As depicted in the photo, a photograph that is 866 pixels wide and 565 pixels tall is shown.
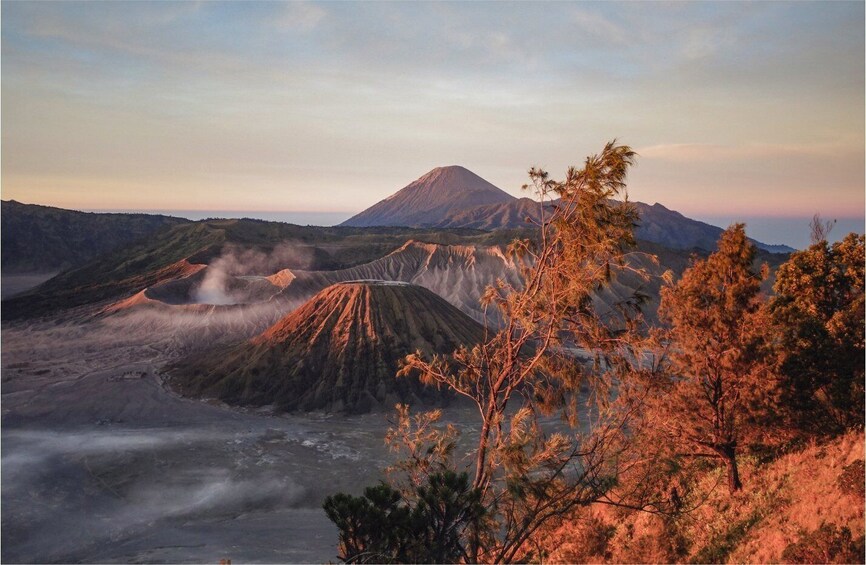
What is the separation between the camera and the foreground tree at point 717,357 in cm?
1639

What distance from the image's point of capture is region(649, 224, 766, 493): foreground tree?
16391 millimetres

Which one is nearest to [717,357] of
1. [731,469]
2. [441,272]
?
[731,469]

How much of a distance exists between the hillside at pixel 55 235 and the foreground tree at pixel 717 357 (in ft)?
497

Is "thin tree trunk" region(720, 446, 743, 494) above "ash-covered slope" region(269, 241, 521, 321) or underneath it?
underneath

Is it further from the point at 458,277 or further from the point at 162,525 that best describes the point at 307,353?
the point at 458,277

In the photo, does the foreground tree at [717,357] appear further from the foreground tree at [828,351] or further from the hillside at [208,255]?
the hillside at [208,255]

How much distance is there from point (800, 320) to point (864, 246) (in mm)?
3004

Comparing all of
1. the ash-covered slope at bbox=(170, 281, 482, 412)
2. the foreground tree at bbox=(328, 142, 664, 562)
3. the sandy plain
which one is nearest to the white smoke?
the ash-covered slope at bbox=(170, 281, 482, 412)

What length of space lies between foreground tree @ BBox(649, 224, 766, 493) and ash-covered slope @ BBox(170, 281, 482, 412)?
32.9 metres

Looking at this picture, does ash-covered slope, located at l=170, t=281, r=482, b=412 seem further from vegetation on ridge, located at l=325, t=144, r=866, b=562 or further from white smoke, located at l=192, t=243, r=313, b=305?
vegetation on ridge, located at l=325, t=144, r=866, b=562

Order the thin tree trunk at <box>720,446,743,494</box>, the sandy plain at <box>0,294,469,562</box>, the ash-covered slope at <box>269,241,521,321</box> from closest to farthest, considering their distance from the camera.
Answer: the thin tree trunk at <box>720,446,743,494</box> < the sandy plain at <box>0,294,469,562</box> < the ash-covered slope at <box>269,241,521,321</box>

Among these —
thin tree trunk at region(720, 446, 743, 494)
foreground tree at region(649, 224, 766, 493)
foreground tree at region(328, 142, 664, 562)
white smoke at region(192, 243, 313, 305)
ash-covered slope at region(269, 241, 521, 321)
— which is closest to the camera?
foreground tree at region(328, 142, 664, 562)

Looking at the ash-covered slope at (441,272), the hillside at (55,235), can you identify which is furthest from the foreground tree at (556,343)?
the hillside at (55,235)

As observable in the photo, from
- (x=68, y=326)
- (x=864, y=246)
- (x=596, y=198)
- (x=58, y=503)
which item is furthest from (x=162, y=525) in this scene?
(x=68, y=326)
